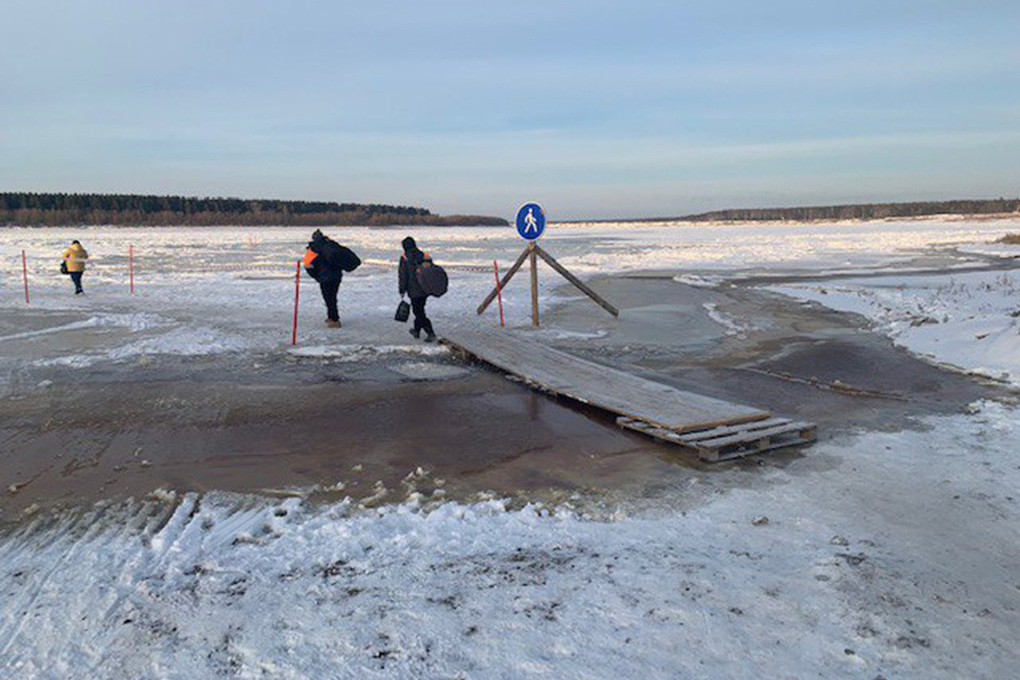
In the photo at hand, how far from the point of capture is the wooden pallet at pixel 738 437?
608 centimetres

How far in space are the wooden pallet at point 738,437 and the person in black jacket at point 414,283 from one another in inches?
220

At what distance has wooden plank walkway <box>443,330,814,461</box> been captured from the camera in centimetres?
630

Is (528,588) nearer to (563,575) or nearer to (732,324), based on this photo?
(563,575)

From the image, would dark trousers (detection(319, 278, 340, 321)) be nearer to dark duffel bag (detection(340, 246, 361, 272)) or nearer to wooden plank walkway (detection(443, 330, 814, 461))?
dark duffel bag (detection(340, 246, 361, 272))

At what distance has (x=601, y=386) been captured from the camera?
822 centimetres

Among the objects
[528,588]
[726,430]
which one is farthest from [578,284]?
[528,588]

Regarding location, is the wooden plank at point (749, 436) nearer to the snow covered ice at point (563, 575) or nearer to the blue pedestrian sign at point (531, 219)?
the snow covered ice at point (563, 575)

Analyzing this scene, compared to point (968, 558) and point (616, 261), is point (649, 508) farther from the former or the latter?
point (616, 261)

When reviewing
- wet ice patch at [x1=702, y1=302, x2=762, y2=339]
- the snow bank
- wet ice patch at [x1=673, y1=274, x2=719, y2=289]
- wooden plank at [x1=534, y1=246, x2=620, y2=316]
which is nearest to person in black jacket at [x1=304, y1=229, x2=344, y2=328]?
wooden plank at [x1=534, y1=246, x2=620, y2=316]

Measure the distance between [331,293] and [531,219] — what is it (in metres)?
3.80

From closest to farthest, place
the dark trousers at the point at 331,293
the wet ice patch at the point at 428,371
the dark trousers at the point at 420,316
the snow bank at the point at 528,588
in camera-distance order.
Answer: the snow bank at the point at 528,588 < the wet ice patch at the point at 428,371 < the dark trousers at the point at 420,316 < the dark trousers at the point at 331,293

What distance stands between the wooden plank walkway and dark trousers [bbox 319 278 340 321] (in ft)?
12.0

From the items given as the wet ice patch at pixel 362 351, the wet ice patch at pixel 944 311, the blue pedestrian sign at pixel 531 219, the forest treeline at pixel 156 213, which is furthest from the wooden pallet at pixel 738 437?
the forest treeline at pixel 156 213

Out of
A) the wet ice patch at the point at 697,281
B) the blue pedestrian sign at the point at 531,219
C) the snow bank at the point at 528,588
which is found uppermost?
the blue pedestrian sign at the point at 531,219
